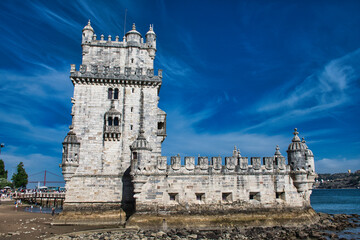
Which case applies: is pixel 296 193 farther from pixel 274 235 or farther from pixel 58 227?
pixel 58 227

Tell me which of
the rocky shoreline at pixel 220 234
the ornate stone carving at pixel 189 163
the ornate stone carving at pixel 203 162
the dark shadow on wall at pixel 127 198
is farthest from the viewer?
the dark shadow on wall at pixel 127 198

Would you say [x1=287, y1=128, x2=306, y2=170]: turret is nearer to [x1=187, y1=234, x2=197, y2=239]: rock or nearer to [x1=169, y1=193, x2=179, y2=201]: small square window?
[x1=169, y1=193, x2=179, y2=201]: small square window

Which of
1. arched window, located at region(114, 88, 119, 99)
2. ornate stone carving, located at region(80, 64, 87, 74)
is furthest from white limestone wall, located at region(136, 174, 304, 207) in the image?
ornate stone carving, located at region(80, 64, 87, 74)

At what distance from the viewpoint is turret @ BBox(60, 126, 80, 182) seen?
78.4 feet

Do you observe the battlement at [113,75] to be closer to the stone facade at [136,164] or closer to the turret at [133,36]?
the stone facade at [136,164]

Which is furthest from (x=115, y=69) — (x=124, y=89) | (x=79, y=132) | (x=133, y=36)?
(x=79, y=132)

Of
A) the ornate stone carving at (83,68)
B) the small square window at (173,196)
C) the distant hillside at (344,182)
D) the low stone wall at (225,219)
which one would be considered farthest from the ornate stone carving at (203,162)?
the distant hillside at (344,182)

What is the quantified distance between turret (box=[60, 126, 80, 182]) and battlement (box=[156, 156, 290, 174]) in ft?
25.3

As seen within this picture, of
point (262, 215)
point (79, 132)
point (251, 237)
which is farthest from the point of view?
point (79, 132)

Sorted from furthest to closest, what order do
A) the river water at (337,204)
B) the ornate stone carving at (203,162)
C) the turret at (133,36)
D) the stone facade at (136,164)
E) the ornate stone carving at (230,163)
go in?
the river water at (337,204)
the turret at (133,36)
the ornate stone carving at (230,163)
the ornate stone carving at (203,162)
the stone facade at (136,164)

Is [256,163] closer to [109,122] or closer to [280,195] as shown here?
[280,195]

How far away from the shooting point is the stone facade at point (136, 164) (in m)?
22.7

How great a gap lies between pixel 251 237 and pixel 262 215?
136 inches

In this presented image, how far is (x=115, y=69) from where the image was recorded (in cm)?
2684
